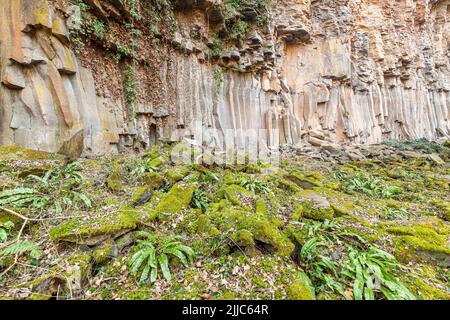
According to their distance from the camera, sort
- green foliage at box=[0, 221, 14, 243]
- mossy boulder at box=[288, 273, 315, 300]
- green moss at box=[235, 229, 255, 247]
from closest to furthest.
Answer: mossy boulder at box=[288, 273, 315, 300], green foliage at box=[0, 221, 14, 243], green moss at box=[235, 229, 255, 247]

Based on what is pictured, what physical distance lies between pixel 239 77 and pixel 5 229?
15045 millimetres

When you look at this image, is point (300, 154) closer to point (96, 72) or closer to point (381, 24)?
point (96, 72)

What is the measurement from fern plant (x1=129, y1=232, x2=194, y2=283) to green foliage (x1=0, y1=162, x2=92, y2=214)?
1637 millimetres

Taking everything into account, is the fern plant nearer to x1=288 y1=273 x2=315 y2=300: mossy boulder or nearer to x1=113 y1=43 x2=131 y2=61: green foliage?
x1=288 y1=273 x2=315 y2=300: mossy boulder

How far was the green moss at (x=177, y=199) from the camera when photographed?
13.5ft

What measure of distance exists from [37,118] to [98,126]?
1.89 metres

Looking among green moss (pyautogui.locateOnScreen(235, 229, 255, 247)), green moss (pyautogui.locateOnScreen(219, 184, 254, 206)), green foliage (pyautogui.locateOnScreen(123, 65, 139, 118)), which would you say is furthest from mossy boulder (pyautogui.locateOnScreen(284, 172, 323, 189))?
green foliage (pyautogui.locateOnScreen(123, 65, 139, 118))

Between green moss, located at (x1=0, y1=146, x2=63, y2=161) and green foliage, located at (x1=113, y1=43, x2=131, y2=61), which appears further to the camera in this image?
green foliage, located at (x1=113, y1=43, x2=131, y2=61)

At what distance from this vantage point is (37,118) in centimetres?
621

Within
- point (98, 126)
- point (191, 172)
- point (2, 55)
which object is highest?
point (2, 55)

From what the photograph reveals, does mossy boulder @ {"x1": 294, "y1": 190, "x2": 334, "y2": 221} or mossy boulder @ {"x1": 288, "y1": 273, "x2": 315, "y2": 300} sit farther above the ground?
mossy boulder @ {"x1": 294, "y1": 190, "x2": 334, "y2": 221}

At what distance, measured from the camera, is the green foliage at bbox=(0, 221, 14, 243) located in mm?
2735

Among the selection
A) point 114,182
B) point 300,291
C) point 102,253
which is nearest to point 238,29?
point 114,182
